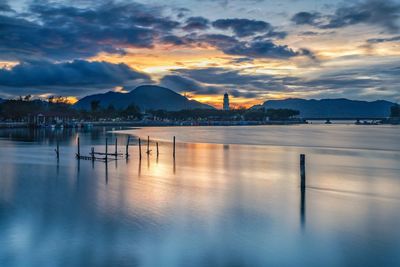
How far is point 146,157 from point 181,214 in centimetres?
2366

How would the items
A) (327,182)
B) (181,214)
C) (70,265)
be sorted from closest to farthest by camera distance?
1. (70,265)
2. (181,214)
3. (327,182)

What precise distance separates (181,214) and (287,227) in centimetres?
458

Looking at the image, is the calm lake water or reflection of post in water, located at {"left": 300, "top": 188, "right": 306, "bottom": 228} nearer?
the calm lake water

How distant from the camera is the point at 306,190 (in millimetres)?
23125

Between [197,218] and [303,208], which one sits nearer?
[197,218]

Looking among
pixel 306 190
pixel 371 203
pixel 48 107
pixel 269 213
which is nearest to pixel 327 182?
pixel 306 190

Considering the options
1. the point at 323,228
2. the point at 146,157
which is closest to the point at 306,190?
the point at 323,228

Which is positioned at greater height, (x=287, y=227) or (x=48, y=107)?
(x=48, y=107)

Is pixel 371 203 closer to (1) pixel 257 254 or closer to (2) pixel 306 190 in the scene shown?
(2) pixel 306 190

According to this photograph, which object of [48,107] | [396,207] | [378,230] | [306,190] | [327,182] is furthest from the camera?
[48,107]

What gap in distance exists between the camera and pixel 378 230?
15.1 meters

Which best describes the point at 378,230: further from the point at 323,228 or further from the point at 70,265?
the point at 70,265

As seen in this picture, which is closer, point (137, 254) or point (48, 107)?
point (137, 254)

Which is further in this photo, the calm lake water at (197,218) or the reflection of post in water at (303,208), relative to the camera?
the reflection of post in water at (303,208)
